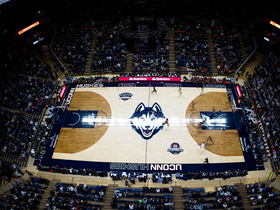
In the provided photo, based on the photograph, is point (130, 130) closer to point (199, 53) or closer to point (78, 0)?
point (199, 53)

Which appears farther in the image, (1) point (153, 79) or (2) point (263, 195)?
(1) point (153, 79)

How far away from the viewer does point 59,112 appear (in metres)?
31.2

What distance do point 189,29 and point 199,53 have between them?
6.36 m

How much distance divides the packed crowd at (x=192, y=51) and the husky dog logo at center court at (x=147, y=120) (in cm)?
950

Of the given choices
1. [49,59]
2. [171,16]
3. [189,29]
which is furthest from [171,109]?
[49,59]

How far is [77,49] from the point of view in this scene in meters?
39.4

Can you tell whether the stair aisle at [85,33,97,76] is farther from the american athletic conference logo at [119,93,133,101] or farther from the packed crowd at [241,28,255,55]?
the packed crowd at [241,28,255,55]

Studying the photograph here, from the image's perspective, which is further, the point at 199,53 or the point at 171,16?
the point at 171,16

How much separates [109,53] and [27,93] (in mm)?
14995

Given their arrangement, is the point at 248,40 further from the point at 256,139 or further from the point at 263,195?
the point at 263,195

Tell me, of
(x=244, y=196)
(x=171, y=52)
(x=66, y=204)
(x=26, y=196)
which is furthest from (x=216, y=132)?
(x=26, y=196)

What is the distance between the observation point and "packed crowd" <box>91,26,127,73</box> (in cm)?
3650

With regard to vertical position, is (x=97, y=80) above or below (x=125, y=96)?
above

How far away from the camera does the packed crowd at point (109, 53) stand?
36500 millimetres
